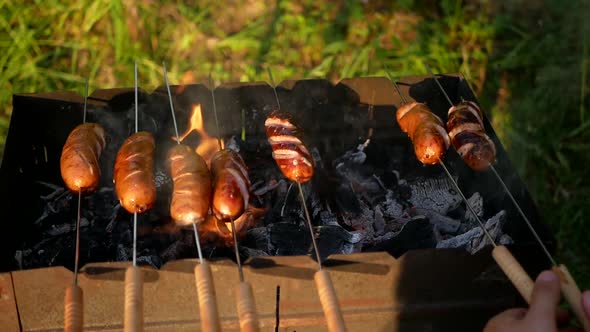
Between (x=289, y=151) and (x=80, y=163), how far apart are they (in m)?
1.09

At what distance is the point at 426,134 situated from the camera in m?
3.22

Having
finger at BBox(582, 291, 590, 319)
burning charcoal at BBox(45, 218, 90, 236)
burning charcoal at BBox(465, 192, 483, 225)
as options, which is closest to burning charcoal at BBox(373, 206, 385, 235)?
burning charcoal at BBox(465, 192, 483, 225)

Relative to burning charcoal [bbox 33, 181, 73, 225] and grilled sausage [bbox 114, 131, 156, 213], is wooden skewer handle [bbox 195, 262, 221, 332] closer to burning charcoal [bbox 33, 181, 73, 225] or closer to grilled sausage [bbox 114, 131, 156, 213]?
grilled sausage [bbox 114, 131, 156, 213]

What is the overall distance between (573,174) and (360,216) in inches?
96.8

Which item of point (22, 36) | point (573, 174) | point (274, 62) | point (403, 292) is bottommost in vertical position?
point (403, 292)

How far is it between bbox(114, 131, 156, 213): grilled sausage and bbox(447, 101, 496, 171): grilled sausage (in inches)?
67.2

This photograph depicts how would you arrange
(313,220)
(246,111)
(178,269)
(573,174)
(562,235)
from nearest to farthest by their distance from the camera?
(178,269)
(313,220)
(246,111)
(562,235)
(573,174)

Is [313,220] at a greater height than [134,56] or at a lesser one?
lesser

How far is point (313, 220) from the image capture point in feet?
Result: 11.0

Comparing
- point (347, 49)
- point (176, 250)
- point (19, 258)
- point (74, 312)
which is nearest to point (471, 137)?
point (176, 250)

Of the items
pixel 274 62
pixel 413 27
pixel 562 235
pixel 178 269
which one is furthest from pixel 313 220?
pixel 413 27

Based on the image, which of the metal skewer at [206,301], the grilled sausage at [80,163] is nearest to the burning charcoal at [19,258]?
the grilled sausage at [80,163]

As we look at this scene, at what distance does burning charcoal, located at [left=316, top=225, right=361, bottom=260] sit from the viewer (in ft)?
10.3

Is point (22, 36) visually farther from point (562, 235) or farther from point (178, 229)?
point (562, 235)
